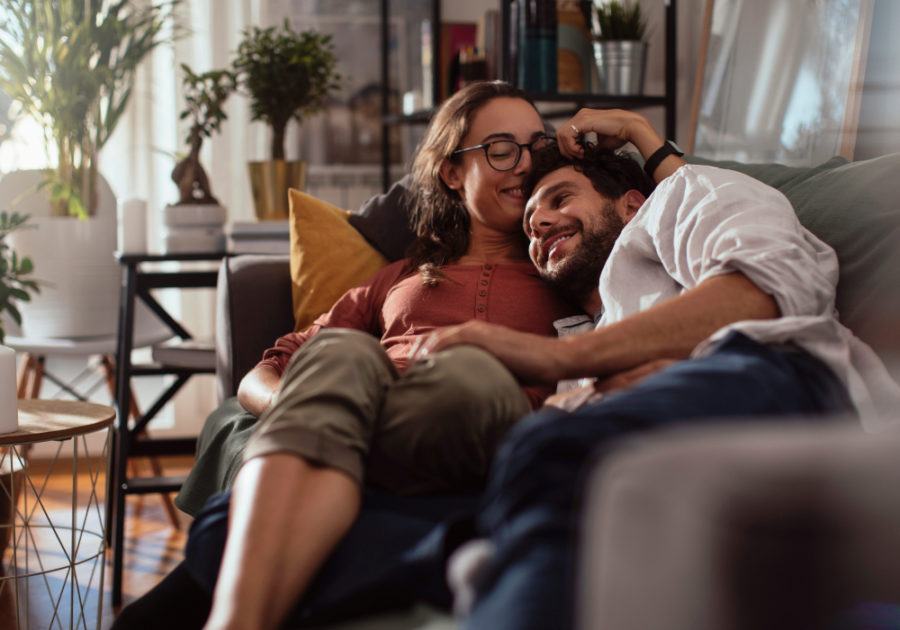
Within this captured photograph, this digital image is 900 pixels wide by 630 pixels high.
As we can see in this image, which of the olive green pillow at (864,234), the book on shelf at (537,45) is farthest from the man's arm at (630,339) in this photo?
the book on shelf at (537,45)

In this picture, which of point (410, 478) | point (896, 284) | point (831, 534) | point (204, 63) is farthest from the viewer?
point (204, 63)

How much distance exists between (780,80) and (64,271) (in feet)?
7.28

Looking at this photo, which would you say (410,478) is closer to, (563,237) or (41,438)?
(563,237)

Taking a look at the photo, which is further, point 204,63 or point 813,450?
point 204,63

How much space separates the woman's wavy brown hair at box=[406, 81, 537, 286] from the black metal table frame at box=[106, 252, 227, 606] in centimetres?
70

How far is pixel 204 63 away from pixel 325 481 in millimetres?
2491

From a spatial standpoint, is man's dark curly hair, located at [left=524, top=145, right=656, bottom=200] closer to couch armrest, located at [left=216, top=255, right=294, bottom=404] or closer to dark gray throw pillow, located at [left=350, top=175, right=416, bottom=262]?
dark gray throw pillow, located at [left=350, top=175, right=416, bottom=262]

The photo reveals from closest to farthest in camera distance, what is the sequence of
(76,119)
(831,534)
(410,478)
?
(831,534) → (410,478) → (76,119)

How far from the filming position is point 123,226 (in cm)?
208

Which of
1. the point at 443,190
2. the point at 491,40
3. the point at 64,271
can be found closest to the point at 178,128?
the point at 64,271

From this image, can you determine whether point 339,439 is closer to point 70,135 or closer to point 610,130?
point 610,130

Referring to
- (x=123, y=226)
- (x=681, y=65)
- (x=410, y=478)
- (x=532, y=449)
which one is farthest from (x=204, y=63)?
(x=532, y=449)

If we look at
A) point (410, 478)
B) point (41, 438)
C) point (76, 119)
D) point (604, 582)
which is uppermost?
point (76, 119)

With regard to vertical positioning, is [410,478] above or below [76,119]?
below
